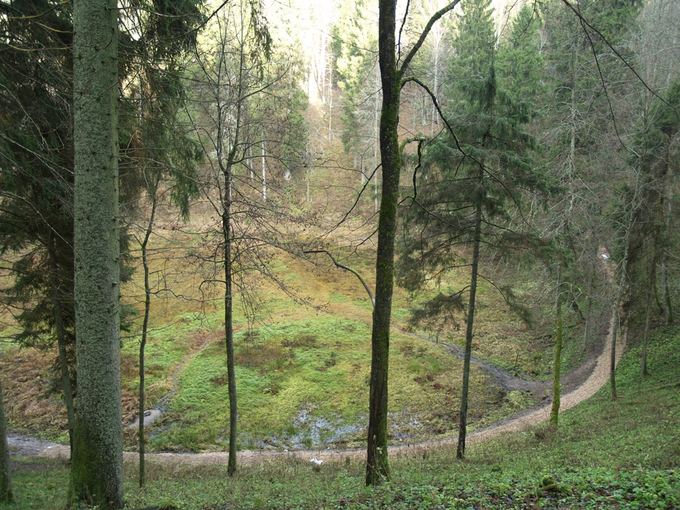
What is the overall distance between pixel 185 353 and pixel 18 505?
18.0 metres

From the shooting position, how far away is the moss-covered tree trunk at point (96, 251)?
4.04 meters

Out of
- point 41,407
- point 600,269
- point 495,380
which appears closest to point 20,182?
point 41,407

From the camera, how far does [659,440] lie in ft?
32.2

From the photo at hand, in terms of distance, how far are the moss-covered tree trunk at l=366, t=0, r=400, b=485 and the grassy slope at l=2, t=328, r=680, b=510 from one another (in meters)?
0.59

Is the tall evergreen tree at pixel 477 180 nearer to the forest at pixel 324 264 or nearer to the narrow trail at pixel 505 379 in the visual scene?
the forest at pixel 324 264

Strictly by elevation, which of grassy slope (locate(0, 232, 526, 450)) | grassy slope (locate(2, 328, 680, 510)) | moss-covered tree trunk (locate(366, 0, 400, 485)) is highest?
moss-covered tree trunk (locate(366, 0, 400, 485))

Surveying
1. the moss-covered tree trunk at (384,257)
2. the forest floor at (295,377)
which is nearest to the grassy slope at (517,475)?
the moss-covered tree trunk at (384,257)

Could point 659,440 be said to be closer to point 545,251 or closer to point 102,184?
point 545,251

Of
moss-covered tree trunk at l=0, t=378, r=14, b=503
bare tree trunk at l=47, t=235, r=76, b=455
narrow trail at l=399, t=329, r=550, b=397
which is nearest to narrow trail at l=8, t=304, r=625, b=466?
narrow trail at l=399, t=329, r=550, b=397

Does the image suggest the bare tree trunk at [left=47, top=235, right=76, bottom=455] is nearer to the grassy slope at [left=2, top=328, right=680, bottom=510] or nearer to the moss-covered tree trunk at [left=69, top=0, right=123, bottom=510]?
the grassy slope at [left=2, top=328, right=680, bottom=510]

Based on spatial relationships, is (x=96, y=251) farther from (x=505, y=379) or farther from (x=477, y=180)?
(x=505, y=379)

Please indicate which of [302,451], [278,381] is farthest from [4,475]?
[278,381]

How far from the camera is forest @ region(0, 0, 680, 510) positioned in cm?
493

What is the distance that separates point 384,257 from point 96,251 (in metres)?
3.28
